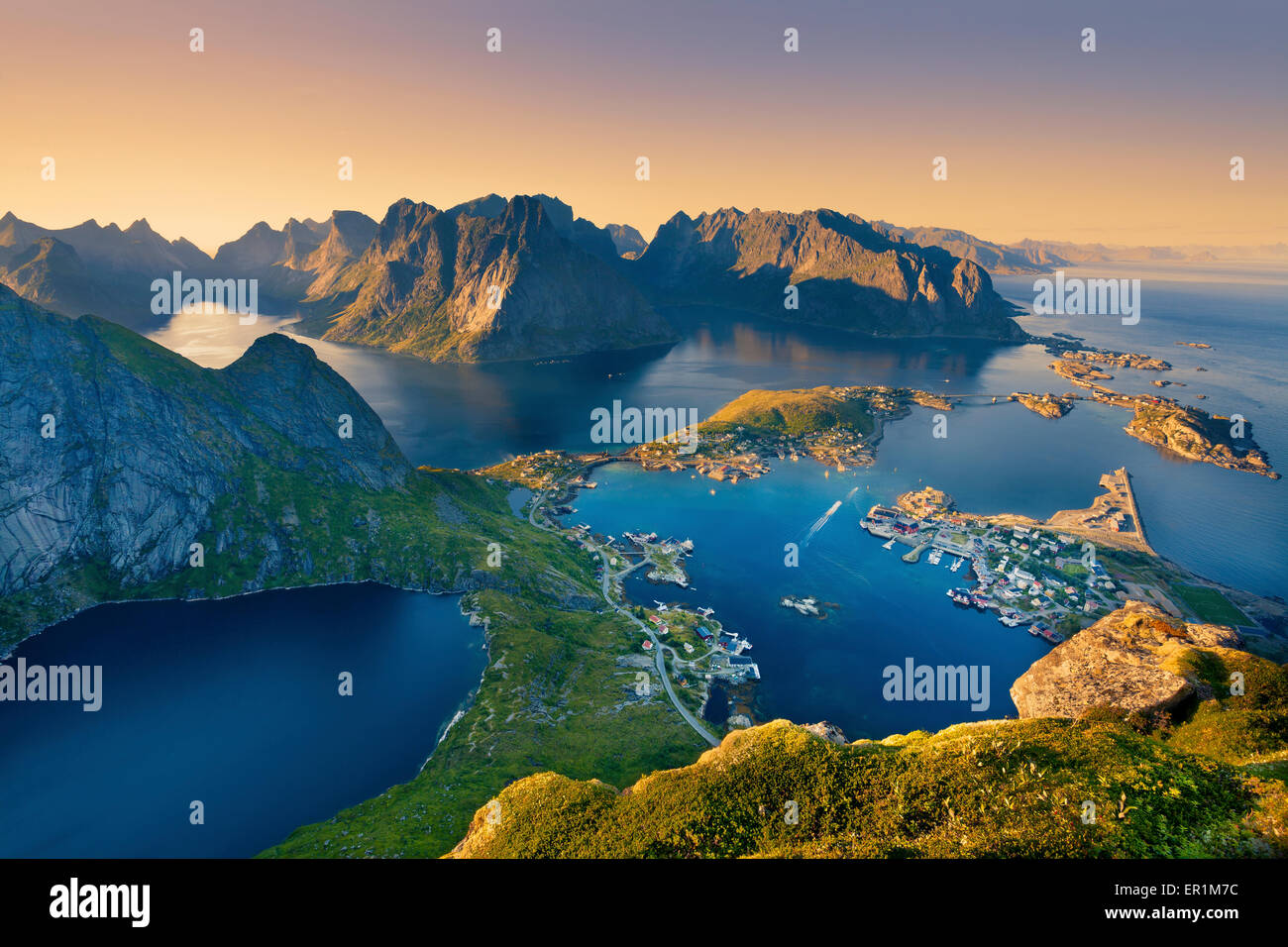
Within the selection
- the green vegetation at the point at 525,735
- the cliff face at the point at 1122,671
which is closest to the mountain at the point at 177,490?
the green vegetation at the point at 525,735

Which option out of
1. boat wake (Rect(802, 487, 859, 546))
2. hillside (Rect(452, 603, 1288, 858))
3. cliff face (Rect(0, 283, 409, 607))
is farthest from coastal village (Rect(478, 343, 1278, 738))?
cliff face (Rect(0, 283, 409, 607))

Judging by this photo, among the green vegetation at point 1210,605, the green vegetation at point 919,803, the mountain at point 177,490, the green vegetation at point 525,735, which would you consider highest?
the mountain at point 177,490

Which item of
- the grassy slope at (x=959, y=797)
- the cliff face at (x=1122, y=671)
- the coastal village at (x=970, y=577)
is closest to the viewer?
the grassy slope at (x=959, y=797)

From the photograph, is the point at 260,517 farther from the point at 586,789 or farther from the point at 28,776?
the point at 586,789

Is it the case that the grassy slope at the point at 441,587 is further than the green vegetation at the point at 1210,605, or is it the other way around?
the green vegetation at the point at 1210,605

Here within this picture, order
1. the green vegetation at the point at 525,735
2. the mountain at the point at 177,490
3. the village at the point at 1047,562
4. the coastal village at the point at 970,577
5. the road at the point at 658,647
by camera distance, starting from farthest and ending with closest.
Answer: the village at the point at 1047,562, the mountain at the point at 177,490, the coastal village at the point at 970,577, the road at the point at 658,647, the green vegetation at the point at 525,735

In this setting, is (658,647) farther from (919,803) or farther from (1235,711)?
(1235,711)

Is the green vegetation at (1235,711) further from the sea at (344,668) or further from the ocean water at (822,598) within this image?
the ocean water at (822,598)

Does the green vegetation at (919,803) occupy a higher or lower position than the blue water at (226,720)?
higher
